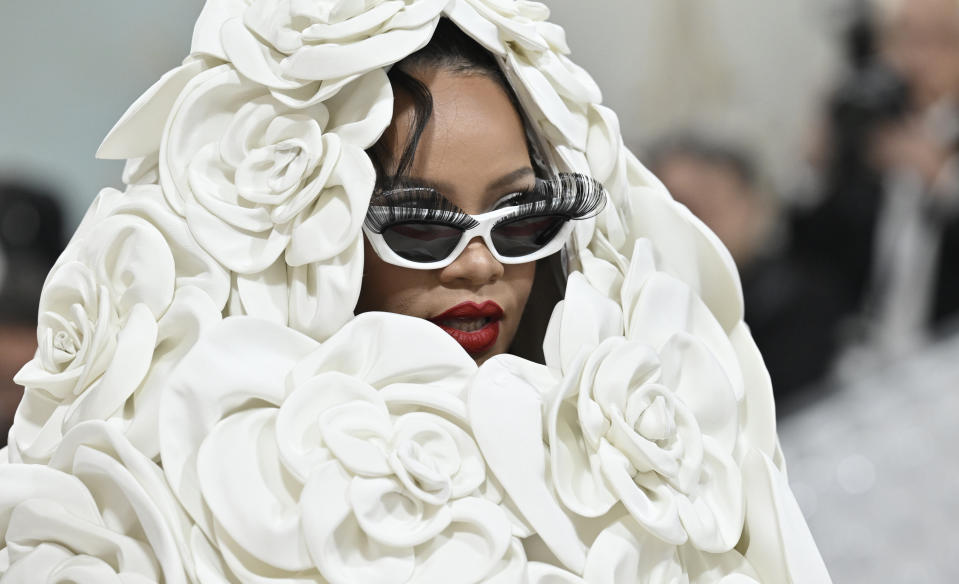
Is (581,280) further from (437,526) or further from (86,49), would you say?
(86,49)

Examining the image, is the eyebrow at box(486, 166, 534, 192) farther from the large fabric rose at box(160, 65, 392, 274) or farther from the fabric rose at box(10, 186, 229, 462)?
the fabric rose at box(10, 186, 229, 462)

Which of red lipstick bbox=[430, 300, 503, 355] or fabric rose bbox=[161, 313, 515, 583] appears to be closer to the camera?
fabric rose bbox=[161, 313, 515, 583]

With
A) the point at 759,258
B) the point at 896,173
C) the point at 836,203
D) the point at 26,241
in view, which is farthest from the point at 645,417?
the point at 896,173

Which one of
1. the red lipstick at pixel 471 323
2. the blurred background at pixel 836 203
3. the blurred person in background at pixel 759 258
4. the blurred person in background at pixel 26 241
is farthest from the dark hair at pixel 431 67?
the blurred person in background at pixel 759 258

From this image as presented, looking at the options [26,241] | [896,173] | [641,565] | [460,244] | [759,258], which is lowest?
[759,258]

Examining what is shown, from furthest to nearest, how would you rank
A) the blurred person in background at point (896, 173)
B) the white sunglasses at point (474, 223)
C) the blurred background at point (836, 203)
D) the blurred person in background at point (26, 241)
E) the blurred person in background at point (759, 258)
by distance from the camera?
the blurred person in background at point (896, 173) → the blurred person in background at point (759, 258) → the blurred background at point (836, 203) → the blurred person in background at point (26, 241) → the white sunglasses at point (474, 223)

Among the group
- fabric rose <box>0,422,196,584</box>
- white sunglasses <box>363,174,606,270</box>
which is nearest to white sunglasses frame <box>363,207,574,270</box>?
white sunglasses <box>363,174,606,270</box>

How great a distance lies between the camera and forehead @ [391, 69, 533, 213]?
36.1 inches

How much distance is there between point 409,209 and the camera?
2.93 ft

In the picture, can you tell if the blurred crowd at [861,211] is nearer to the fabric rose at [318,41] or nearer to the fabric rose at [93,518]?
the fabric rose at [318,41]

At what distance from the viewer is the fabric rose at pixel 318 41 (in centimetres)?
89

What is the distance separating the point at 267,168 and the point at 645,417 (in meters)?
0.37

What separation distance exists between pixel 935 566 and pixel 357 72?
233 centimetres

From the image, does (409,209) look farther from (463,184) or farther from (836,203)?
(836,203)
